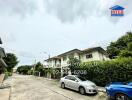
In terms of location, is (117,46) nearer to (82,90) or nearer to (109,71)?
(109,71)

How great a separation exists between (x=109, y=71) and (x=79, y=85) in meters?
4.26

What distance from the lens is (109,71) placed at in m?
15.8

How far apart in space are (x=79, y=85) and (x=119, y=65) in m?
4.70

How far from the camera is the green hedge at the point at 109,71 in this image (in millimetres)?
14180

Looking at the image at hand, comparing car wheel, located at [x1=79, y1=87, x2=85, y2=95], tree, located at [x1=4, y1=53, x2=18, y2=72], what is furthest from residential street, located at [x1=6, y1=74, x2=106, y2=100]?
tree, located at [x1=4, y1=53, x2=18, y2=72]

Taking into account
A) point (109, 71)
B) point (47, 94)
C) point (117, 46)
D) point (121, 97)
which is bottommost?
point (47, 94)

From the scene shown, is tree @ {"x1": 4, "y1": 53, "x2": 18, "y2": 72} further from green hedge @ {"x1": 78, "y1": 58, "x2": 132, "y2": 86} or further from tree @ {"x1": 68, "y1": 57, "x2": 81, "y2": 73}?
green hedge @ {"x1": 78, "y1": 58, "x2": 132, "y2": 86}

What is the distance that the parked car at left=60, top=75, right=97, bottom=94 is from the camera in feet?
41.7

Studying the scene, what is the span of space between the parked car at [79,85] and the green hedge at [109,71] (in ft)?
9.87

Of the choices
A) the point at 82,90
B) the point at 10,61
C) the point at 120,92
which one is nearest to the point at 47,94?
the point at 82,90

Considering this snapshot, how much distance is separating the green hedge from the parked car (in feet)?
9.87

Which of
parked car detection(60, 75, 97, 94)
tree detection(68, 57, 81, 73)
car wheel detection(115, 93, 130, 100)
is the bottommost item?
car wheel detection(115, 93, 130, 100)

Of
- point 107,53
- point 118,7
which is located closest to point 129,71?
point 118,7

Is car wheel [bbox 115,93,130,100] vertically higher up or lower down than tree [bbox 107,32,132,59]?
lower down
